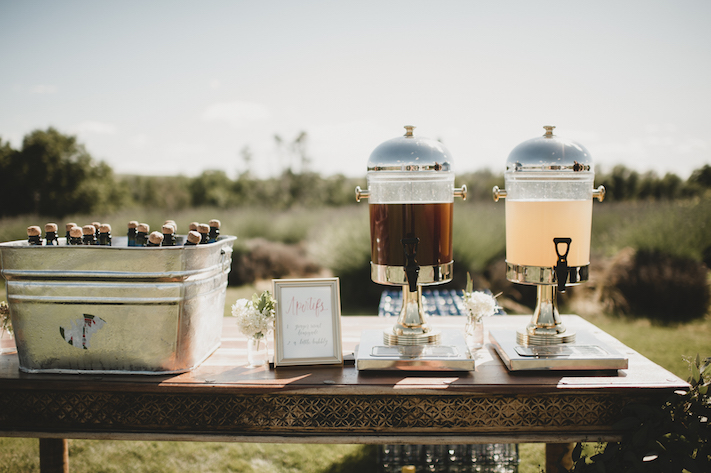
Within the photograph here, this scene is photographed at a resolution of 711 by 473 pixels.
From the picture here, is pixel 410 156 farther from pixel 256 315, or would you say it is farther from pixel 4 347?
pixel 4 347

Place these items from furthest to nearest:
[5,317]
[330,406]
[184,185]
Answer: [184,185], [5,317], [330,406]

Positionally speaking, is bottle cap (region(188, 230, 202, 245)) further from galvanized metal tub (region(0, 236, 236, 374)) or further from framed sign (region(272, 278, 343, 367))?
framed sign (region(272, 278, 343, 367))

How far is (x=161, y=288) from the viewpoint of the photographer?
1.55 meters

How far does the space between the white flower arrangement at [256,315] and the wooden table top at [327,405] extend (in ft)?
0.52

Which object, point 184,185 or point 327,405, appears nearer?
point 327,405

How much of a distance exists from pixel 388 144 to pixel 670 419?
Answer: 4.31 feet

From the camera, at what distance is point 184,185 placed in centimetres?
1684

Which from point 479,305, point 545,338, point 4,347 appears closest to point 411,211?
point 479,305

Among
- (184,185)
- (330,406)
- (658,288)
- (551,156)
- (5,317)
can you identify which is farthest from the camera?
(184,185)

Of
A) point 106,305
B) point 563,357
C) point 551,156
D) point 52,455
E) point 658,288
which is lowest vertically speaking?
point 658,288

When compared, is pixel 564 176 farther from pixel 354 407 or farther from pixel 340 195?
pixel 340 195

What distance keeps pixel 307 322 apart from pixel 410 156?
2.43 ft

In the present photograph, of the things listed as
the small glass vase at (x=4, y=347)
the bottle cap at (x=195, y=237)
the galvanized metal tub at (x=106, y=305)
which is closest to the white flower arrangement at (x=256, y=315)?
the galvanized metal tub at (x=106, y=305)

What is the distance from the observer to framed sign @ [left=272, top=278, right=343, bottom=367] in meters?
1.74
